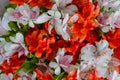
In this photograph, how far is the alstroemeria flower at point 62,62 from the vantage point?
780mm

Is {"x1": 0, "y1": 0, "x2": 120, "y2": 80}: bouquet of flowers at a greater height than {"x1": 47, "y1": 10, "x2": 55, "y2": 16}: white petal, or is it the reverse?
{"x1": 47, "y1": 10, "x2": 55, "y2": 16}: white petal

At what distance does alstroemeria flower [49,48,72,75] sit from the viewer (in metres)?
0.78

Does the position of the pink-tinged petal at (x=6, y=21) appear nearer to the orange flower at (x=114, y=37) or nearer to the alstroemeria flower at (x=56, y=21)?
the alstroemeria flower at (x=56, y=21)

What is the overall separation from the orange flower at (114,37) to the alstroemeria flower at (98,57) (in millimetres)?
34

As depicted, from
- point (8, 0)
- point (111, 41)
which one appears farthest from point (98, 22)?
point (8, 0)

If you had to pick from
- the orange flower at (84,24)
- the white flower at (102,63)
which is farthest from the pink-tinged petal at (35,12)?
the white flower at (102,63)

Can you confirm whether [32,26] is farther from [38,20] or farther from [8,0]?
[8,0]

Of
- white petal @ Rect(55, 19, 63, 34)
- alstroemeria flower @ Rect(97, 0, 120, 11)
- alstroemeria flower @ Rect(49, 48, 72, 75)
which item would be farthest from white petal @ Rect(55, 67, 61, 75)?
alstroemeria flower @ Rect(97, 0, 120, 11)

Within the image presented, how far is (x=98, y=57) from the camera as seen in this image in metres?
0.80

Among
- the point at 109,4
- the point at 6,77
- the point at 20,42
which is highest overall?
the point at 109,4

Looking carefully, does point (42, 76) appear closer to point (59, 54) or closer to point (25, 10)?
point (59, 54)

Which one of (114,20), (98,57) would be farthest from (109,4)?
(98,57)

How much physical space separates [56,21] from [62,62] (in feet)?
0.38

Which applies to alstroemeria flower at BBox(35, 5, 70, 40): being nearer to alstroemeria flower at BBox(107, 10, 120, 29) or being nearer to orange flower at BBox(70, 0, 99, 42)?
orange flower at BBox(70, 0, 99, 42)
